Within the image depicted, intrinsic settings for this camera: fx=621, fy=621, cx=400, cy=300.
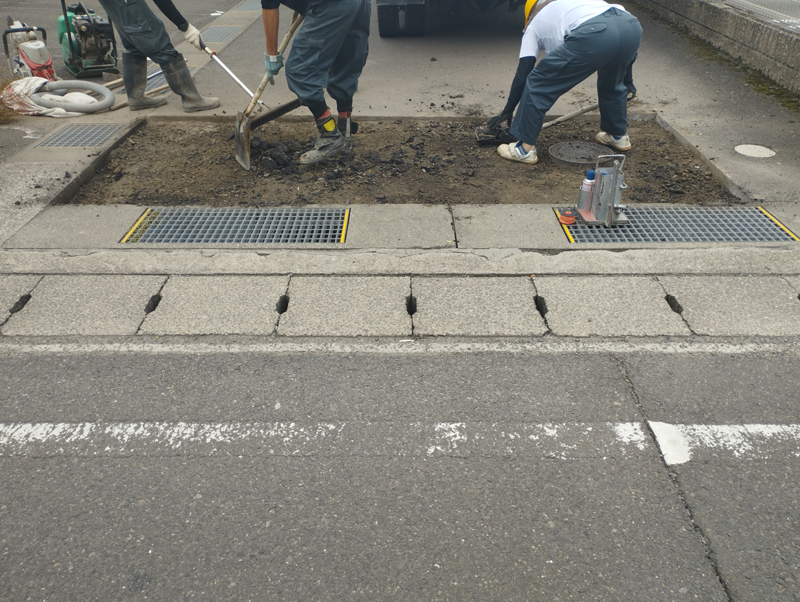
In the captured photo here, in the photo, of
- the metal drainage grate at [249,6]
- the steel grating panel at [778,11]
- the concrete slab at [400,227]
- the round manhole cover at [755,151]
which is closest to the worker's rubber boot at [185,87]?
the concrete slab at [400,227]

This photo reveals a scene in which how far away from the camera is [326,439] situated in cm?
288

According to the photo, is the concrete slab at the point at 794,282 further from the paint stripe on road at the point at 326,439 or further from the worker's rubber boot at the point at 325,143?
the worker's rubber boot at the point at 325,143

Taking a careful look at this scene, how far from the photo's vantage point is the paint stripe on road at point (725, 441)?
9.11 feet

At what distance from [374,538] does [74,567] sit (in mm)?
1128

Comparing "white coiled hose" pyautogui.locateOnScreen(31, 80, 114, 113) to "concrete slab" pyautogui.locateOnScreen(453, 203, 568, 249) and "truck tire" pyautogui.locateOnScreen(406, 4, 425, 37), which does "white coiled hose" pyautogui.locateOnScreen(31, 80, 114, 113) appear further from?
"truck tire" pyautogui.locateOnScreen(406, 4, 425, 37)

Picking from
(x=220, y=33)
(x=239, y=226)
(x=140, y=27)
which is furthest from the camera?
(x=220, y=33)

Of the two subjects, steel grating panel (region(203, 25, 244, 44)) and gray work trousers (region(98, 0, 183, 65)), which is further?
steel grating panel (region(203, 25, 244, 44))

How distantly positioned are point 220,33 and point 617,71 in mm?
7618

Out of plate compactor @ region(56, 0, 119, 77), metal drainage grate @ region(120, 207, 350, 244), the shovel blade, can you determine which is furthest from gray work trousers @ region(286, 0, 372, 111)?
plate compactor @ region(56, 0, 119, 77)

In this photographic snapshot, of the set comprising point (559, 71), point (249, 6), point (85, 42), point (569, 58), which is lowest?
point (249, 6)

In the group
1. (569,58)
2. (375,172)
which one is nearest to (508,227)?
(375,172)

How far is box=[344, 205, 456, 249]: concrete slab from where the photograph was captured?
4.43 m

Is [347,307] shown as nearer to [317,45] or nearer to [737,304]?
[737,304]

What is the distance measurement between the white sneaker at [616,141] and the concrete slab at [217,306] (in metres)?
3.69
